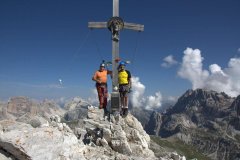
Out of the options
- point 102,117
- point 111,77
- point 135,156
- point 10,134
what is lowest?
point 135,156

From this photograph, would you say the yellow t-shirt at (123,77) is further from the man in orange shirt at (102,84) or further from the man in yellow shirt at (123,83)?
the man in orange shirt at (102,84)

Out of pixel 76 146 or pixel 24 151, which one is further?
pixel 76 146

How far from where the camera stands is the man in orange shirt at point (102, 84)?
23062 millimetres

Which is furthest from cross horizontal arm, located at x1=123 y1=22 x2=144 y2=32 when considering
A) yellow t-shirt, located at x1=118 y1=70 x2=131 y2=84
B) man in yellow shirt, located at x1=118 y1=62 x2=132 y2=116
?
yellow t-shirt, located at x1=118 y1=70 x2=131 y2=84

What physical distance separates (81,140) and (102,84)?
490 cm

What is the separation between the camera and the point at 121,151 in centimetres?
1917

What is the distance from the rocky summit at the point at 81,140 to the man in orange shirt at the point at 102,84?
69 centimetres

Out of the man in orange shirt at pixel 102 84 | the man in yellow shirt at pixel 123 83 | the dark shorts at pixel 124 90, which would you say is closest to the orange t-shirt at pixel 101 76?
the man in orange shirt at pixel 102 84

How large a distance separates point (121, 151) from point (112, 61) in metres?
6.78

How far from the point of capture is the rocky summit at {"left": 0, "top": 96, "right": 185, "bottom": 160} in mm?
15023

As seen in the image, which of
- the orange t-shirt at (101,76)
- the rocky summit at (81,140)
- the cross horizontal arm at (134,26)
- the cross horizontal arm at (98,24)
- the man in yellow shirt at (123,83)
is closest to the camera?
the rocky summit at (81,140)

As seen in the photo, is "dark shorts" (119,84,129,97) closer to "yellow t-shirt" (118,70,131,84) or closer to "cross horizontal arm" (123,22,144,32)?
"yellow t-shirt" (118,70,131,84)

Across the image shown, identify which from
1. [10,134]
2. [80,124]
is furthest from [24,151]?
[80,124]

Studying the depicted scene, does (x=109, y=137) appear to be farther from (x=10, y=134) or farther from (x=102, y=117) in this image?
(x=10, y=134)
